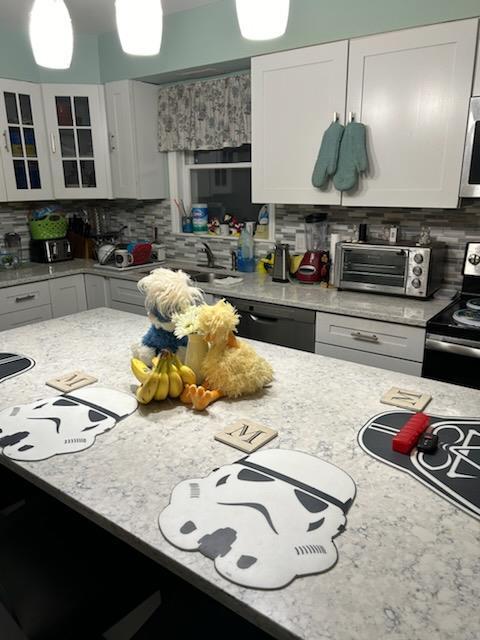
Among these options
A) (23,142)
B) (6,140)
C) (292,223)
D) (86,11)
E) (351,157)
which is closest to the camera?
(351,157)

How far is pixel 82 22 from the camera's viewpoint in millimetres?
3314

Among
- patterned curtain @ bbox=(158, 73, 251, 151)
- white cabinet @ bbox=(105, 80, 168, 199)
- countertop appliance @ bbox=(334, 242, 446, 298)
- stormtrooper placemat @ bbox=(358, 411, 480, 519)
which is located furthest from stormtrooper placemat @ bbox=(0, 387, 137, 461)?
white cabinet @ bbox=(105, 80, 168, 199)

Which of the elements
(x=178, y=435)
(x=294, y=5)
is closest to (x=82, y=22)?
(x=294, y=5)

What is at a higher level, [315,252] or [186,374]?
[315,252]

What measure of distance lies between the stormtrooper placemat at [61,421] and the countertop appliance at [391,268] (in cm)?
167

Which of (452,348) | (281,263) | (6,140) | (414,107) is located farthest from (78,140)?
(452,348)

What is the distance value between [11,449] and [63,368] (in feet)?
1.79

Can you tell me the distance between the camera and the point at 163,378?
1404mm

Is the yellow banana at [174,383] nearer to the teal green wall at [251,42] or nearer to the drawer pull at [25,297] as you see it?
the teal green wall at [251,42]

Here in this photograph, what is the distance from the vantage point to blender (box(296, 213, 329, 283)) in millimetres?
2979

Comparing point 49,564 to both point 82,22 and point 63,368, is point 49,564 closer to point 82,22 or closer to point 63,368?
point 63,368

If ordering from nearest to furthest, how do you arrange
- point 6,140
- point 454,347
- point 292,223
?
point 454,347
point 292,223
point 6,140

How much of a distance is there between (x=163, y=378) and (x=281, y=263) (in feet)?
5.92

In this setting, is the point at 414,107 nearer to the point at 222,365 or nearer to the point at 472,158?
the point at 472,158
